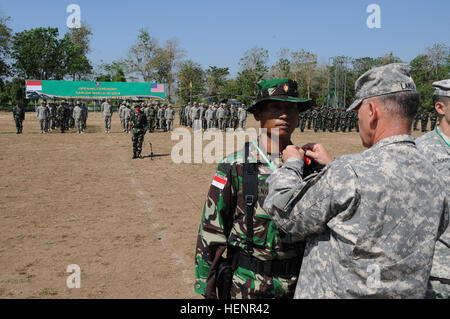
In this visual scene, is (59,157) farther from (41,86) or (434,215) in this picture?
(41,86)

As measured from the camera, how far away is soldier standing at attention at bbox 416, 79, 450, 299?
6.42 feet

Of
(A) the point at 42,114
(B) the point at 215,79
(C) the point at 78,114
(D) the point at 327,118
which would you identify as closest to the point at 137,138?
(C) the point at 78,114

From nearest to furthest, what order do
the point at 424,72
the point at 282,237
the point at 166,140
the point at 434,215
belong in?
the point at 434,215 → the point at 282,237 → the point at 166,140 → the point at 424,72

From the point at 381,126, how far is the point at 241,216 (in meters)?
0.92

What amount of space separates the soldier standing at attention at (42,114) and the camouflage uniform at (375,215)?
67.5ft

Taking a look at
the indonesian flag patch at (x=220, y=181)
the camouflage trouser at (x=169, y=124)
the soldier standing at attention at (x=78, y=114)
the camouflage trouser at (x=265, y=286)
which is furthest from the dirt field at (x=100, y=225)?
the camouflage trouser at (x=169, y=124)

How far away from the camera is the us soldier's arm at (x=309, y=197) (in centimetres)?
139

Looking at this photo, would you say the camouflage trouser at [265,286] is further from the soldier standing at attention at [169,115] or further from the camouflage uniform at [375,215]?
the soldier standing at attention at [169,115]

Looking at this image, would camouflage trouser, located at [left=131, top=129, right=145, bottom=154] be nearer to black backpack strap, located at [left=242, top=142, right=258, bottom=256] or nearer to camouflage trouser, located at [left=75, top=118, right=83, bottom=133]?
camouflage trouser, located at [left=75, top=118, right=83, bottom=133]

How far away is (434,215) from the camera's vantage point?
55.7 inches

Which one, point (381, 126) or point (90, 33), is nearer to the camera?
point (381, 126)

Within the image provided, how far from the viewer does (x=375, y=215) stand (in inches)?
53.4


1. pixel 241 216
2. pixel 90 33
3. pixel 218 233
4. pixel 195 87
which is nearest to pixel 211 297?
pixel 218 233

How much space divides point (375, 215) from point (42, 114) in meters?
21.2
